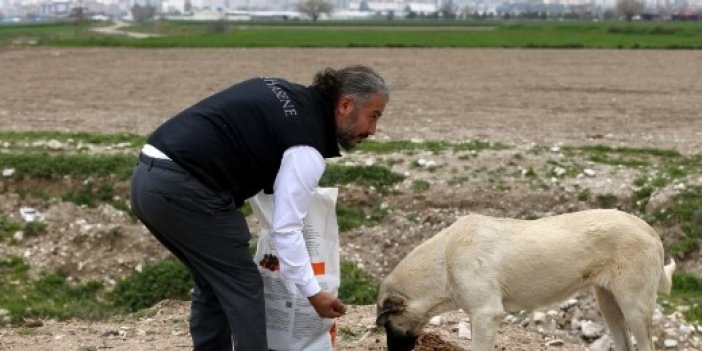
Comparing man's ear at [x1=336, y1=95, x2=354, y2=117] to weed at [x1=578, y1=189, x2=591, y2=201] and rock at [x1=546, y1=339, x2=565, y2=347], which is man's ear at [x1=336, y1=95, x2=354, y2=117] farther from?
weed at [x1=578, y1=189, x2=591, y2=201]

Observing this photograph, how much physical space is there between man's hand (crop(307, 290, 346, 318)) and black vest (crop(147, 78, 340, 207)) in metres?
0.73

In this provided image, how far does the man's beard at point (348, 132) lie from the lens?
5621 mm

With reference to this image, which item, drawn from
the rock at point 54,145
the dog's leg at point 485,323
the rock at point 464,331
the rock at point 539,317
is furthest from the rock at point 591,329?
the rock at point 54,145

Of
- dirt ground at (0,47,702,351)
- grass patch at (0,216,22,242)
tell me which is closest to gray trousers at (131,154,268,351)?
dirt ground at (0,47,702,351)

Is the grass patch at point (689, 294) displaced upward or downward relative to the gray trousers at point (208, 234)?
downward

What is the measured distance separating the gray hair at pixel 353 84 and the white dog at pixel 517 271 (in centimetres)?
146

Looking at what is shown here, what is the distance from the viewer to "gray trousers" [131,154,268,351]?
5570 mm

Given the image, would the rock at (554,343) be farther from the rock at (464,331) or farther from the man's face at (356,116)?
the man's face at (356,116)

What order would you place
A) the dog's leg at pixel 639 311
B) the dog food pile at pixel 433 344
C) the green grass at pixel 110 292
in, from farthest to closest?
the green grass at pixel 110 292 → the dog food pile at pixel 433 344 → the dog's leg at pixel 639 311

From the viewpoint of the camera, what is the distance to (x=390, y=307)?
6.54 m

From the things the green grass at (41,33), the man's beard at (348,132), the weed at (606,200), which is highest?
the man's beard at (348,132)

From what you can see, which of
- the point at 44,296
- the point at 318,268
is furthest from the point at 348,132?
the point at 44,296

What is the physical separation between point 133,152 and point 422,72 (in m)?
24.8

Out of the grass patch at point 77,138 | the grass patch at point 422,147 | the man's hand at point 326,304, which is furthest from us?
the grass patch at point 77,138
